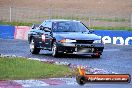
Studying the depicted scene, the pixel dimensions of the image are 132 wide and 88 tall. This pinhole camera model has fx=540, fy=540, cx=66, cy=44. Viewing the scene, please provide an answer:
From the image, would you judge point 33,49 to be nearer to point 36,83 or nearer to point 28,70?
point 28,70

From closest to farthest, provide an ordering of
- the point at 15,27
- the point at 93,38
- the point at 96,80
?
the point at 96,80 < the point at 93,38 < the point at 15,27

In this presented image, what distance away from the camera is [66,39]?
18031 mm

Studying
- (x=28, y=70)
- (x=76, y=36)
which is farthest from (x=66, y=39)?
(x=28, y=70)

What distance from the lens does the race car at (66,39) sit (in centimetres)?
1797

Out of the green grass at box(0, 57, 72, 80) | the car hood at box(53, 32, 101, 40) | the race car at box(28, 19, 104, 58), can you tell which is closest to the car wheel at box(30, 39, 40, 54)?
the race car at box(28, 19, 104, 58)

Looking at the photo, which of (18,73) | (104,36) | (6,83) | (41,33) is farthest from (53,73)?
(104,36)

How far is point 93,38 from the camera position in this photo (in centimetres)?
1811

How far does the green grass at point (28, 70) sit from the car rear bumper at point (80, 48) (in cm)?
322

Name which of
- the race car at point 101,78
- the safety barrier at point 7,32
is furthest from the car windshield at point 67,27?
the safety barrier at point 7,32

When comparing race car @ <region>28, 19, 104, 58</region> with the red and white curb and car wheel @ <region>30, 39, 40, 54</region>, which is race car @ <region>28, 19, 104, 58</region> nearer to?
car wheel @ <region>30, 39, 40, 54</region>

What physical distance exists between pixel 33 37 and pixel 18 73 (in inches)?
330

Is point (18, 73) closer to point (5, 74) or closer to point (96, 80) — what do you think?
point (5, 74)

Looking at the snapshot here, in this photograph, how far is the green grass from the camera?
471 inches

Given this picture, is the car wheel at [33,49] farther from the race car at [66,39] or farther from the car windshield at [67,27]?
the car windshield at [67,27]
